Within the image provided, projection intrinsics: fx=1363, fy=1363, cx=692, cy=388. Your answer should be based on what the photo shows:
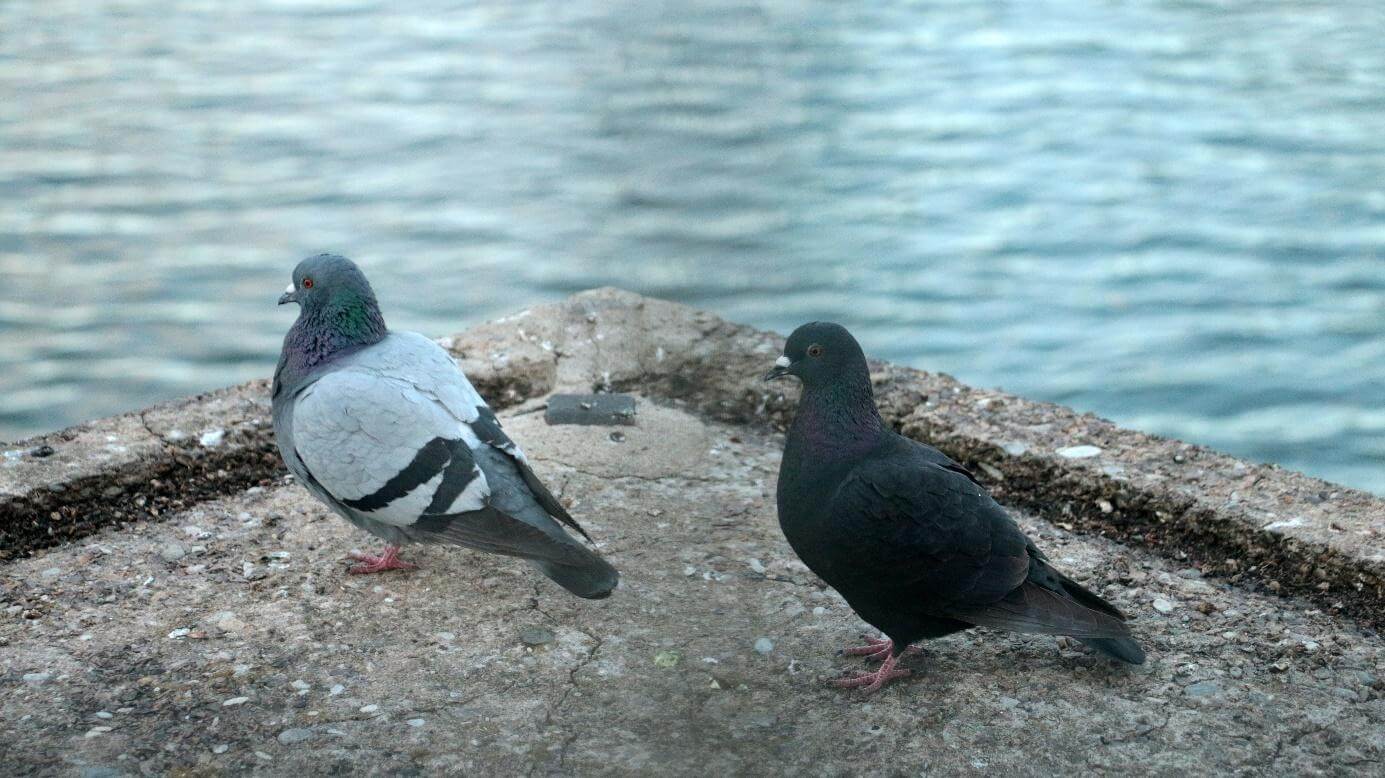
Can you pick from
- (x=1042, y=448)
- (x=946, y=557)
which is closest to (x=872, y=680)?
(x=946, y=557)

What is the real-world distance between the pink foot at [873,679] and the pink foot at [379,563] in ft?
3.78

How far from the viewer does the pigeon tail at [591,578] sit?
9.76ft

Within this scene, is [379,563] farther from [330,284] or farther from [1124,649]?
[1124,649]

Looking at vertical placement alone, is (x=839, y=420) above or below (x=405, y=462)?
above

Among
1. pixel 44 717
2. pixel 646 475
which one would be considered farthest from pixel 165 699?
pixel 646 475

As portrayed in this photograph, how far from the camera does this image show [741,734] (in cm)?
272

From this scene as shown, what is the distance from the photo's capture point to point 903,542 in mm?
2785

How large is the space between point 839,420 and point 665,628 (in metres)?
0.63

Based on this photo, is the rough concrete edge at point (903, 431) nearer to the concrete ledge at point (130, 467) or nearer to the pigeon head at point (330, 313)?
the concrete ledge at point (130, 467)

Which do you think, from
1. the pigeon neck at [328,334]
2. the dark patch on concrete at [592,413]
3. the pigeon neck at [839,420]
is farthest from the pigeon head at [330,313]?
the pigeon neck at [839,420]

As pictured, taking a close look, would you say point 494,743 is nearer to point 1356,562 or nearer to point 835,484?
point 835,484

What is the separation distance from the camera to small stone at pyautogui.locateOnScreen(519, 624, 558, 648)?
3.05m

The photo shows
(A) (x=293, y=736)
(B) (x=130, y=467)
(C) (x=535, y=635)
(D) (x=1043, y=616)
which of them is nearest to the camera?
(A) (x=293, y=736)

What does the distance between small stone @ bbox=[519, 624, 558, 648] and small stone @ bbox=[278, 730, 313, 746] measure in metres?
0.53
